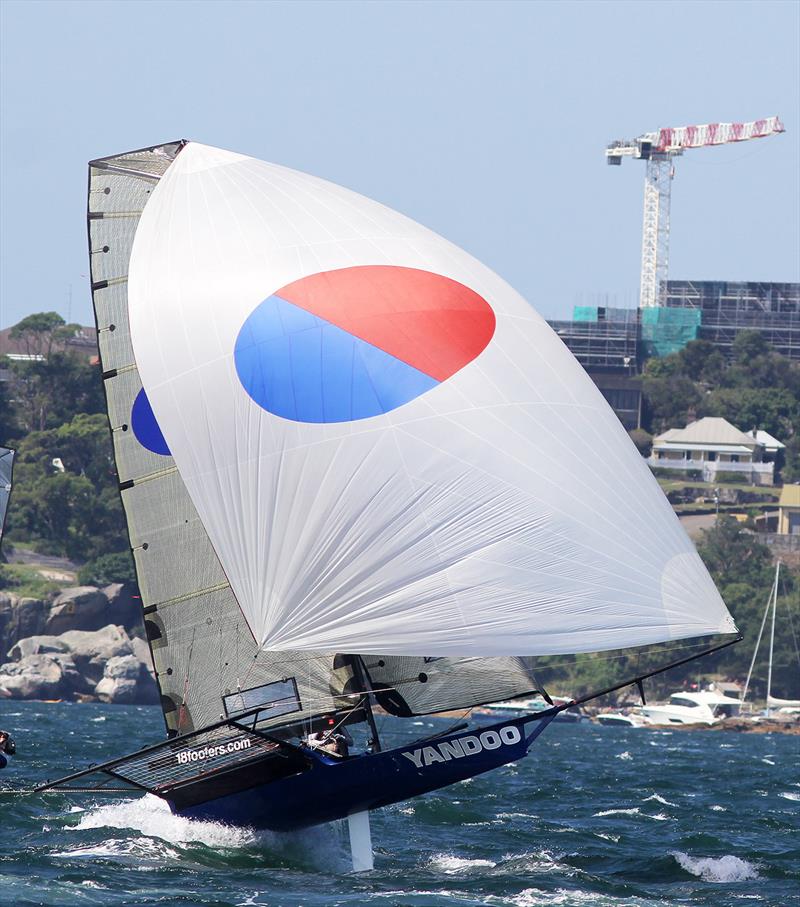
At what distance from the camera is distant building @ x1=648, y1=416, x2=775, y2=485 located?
403 feet

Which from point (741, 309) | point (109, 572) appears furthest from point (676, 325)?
point (109, 572)

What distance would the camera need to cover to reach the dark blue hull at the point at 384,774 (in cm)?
1788

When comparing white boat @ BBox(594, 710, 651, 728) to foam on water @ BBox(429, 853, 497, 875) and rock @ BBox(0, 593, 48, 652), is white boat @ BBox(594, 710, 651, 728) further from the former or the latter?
foam on water @ BBox(429, 853, 497, 875)

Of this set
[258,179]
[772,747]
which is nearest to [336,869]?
[258,179]

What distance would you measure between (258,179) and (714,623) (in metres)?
6.77

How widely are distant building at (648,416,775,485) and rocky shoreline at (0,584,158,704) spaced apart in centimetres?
4498

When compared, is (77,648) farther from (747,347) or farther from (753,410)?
(747,347)

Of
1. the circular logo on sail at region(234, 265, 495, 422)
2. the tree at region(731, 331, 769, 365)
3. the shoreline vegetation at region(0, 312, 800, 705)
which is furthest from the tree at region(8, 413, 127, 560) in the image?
the circular logo on sail at region(234, 265, 495, 422)

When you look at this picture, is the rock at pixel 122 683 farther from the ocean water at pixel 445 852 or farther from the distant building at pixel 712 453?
the ocean water at pixel 445 852

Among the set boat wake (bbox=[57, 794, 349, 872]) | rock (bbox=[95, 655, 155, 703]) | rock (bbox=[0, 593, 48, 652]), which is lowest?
rock (bbox=[95, 655, 155, 703])

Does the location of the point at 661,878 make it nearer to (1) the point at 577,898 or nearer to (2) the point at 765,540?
(1) the point at 577,898

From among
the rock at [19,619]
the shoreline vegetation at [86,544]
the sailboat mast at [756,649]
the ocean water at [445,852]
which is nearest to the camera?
the ocean water at [445,852]

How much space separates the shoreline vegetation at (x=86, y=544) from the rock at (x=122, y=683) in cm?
11

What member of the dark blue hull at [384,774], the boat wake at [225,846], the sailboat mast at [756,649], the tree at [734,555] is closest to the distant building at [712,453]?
the tree at [734,555]
